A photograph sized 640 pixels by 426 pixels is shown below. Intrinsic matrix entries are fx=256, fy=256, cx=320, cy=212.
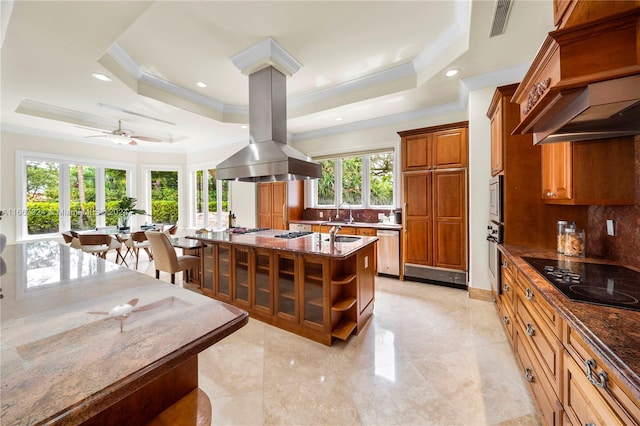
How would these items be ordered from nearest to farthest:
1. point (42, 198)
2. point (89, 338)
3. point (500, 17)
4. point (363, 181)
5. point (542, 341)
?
point (89, 338) → point (542, 341) → point (500, 17) → point (363, 181) → point (42, 198)

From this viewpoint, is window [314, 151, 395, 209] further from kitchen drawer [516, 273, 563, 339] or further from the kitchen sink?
kitchen drawer [516, 273, 563, 339]

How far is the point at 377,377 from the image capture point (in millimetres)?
1915

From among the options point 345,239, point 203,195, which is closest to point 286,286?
point 345,239

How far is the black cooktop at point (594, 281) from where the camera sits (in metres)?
1.17

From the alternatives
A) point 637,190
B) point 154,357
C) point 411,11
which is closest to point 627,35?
point 637,190

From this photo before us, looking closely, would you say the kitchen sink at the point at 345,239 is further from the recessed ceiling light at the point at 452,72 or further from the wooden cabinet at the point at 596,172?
the recessed ceiling light at the point at 452,72

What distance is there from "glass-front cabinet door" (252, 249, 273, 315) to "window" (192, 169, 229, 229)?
13.8ft

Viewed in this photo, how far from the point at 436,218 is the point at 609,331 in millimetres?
3059

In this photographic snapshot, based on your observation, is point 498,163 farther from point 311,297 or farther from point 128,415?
point 128,415

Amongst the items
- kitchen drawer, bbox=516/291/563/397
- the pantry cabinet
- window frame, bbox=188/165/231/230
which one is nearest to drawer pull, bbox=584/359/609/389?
kitchen drawer, bbox=516/291/563/397

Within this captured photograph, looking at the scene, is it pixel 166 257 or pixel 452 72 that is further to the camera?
pixel 166 257

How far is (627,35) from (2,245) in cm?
409

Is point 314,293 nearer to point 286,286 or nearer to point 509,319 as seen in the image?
point 286,286

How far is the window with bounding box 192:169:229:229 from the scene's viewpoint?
6.73m
